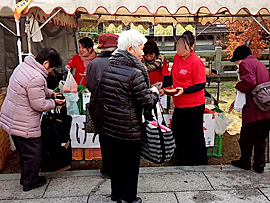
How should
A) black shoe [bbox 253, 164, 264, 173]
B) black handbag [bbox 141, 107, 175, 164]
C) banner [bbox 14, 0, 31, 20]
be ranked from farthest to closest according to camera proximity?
black shoe [bbox 253, 164, 264, 173] < banner [bbox 14, 0, 31, 20] < black handbag [bbox 141, 107, 175, 164]

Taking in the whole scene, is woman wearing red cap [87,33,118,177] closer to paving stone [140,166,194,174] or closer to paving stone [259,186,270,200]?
paving stone [140,166,194,174]

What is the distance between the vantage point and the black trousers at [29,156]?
3.30 m

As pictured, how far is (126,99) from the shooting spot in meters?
2.66

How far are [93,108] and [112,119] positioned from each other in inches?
13.7

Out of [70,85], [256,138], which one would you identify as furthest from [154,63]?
[256,138]

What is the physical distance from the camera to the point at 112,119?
8.99 feet

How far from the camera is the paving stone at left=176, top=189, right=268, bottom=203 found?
323 centimetres

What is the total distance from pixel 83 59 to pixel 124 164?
2503 millimetres

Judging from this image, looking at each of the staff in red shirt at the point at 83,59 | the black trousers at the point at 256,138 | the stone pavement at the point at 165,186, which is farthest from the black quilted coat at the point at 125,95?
the staff in red shirt at the point at 83,59

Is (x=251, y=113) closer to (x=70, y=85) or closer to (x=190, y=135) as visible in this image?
(x=190, y=135)

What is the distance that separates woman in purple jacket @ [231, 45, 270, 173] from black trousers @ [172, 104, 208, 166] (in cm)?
54

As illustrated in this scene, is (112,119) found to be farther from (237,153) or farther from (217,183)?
(237,153)

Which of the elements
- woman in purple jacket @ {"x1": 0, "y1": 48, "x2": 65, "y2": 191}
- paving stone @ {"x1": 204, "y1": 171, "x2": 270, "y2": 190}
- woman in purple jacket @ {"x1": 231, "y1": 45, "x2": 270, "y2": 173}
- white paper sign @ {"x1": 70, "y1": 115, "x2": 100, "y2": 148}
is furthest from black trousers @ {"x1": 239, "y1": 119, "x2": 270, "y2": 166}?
woman in purple jacket @ {"x1": 0, "y1": 48, "x2": 65, "y2": 191}

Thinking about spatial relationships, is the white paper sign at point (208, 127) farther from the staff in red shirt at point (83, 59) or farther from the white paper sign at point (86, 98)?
the staff in red shirt at point (83, 59)
